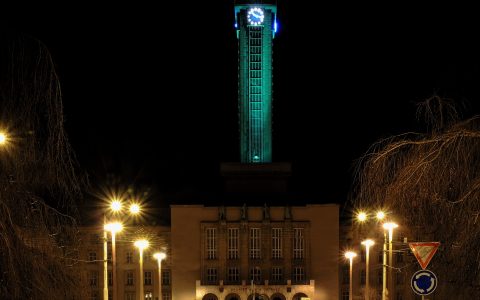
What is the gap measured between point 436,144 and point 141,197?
59596mm

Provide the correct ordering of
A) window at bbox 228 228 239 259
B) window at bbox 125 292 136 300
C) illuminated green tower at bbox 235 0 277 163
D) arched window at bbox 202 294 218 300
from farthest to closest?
illuminated green tower at bbox 235 0 277 163 < window at bbox 125 292 136 300 < window at bbox 228 228 239 259 < arched window at bbox 202 294 218 300

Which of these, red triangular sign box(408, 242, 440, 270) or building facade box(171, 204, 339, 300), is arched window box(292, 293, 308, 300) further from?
red triangular sign box(408, 242, 440, 270)

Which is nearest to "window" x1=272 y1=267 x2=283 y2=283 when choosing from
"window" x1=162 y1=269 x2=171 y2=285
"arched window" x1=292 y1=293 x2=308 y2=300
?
"arched window" x1=292 y1=293 x2=308 y2=300

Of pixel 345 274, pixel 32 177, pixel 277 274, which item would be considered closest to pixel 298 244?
pixel 277 274

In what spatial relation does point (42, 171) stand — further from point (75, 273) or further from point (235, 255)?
point (235, 255)

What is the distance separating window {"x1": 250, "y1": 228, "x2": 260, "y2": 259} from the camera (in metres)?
53.3

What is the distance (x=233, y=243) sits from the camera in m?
53.7

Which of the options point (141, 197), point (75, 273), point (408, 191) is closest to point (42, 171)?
point (75, 273)

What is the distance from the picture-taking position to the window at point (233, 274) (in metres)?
52.8

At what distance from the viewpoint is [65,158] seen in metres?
10.6

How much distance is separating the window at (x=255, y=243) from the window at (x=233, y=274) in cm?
190

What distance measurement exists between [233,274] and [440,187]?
4283cm

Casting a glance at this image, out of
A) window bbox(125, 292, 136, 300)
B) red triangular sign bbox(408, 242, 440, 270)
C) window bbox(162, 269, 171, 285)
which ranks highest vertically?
red triangular sign bbox(408, 242, 440, 270)

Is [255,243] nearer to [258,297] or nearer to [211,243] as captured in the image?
[211,243]
